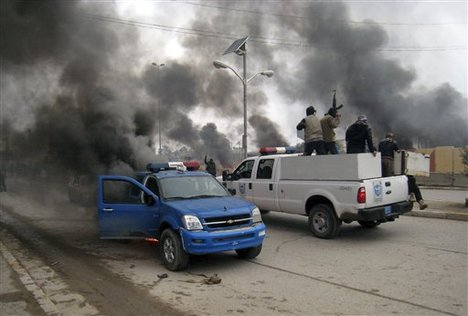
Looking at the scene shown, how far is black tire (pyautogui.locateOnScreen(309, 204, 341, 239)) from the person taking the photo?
25.4 ft

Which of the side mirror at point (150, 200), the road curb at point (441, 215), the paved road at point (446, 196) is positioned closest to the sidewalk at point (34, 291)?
the side mirror at point (150, 200)

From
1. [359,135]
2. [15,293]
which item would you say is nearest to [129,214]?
[15,293]

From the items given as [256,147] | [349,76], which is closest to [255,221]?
[256,147]

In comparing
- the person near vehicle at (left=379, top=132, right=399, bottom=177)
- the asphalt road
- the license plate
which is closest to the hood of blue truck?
the asphalt road

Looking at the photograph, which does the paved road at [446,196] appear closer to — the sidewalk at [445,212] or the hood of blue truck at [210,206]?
the sidewalk at [445,212]

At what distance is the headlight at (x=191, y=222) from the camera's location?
5801mm

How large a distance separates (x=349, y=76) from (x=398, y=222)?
3485 centimetres

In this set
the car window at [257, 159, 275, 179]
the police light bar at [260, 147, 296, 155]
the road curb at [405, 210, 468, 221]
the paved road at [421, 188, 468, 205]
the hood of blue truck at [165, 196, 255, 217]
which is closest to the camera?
the hood of blue truck at [165, 196, 255, 217]

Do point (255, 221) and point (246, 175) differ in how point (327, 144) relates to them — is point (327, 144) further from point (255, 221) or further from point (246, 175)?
point (255, 221)

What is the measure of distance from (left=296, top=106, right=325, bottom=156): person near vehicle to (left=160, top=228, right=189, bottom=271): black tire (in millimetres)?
4133

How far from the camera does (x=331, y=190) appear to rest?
772cm

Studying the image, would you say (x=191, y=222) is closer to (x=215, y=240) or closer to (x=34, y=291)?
(x=215, y=240)

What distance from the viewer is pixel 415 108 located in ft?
137

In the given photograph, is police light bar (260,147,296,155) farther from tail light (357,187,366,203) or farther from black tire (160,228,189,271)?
black tire (160,228,189,271)
